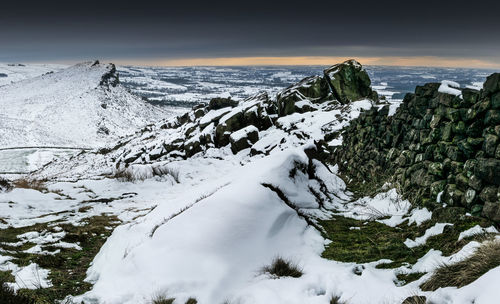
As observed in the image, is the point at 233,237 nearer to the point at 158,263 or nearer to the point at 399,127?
the point at 158,263

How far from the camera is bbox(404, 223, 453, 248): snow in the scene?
548 cm

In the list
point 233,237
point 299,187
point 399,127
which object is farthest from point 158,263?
point 399,127

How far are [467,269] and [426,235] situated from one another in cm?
246

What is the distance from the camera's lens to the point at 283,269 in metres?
4.86

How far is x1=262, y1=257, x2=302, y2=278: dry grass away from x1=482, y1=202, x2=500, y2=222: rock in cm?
352

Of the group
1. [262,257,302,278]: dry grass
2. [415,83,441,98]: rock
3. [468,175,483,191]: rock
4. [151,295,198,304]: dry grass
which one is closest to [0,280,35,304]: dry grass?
[151,295,198,304]: dry grass

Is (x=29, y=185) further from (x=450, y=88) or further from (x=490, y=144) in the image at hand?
(x=490, y=144)

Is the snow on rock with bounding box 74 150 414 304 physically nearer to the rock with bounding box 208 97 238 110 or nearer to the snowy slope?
the rock with bounding box 208 97 238 110

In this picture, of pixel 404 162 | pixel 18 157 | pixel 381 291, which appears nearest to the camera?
pixel 381 291

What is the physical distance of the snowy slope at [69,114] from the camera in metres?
138

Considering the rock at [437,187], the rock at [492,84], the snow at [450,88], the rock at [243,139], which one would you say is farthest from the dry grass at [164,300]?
the rock at [243,139]

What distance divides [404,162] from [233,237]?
6649 mm

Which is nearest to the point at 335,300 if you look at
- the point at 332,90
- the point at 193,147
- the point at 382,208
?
the point at 382,208

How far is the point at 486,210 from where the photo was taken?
514 cm
